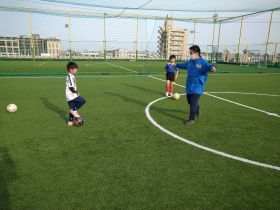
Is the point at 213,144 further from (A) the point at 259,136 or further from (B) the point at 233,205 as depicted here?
(B) the point at 233,205

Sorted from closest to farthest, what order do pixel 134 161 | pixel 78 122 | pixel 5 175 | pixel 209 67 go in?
pixel 5 175, pixel 134 161, pixel 78 122, pixel 209 67

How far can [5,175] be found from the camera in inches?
130

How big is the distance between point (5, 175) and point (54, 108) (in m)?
4.16

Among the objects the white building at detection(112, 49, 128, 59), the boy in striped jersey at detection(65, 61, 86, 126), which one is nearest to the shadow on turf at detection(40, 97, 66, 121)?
the boy in striped jersey at detection(65, 61, 86, 126)

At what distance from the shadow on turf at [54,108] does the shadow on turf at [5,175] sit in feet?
7.77

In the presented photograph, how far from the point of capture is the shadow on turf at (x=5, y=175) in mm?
2735

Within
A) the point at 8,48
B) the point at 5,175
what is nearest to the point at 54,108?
the point at 5,175

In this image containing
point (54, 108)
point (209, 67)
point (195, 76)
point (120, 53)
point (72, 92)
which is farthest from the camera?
point (120, 53)

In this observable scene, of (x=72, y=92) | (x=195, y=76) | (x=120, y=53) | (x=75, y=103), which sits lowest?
(x=75, y=103)

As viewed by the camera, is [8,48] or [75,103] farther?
[8,48]

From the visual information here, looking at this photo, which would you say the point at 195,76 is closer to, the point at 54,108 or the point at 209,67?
the point at 209,67

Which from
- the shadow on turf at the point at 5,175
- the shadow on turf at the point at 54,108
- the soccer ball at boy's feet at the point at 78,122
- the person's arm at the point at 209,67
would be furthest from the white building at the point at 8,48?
the person's arm at the point at 209,67

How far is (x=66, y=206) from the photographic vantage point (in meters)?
2.68

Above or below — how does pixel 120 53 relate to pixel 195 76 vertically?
above
